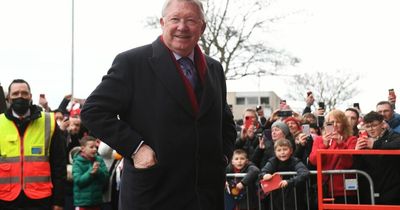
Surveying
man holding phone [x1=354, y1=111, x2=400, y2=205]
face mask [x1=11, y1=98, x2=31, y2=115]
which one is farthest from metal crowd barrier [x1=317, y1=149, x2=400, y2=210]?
face mask [x1=11, y1=98, x2=31, y2=115]

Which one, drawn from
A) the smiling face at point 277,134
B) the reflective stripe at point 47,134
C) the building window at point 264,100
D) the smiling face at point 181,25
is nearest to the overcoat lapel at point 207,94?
the smiling face at point 181,25

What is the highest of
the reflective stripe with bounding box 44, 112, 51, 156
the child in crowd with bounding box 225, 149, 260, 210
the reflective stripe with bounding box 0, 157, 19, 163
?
the reflective stripe with bounding box 44, 112, 51, 156

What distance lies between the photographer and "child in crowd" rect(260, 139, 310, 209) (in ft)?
25.4

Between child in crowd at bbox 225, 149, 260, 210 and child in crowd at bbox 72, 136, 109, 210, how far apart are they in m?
1.76

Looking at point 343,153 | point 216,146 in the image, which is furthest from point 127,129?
point 343,153

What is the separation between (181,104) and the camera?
3.23 m

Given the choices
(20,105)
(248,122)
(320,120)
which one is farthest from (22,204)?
(320,120)

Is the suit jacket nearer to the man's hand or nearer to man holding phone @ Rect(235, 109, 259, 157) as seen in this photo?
the man's hand

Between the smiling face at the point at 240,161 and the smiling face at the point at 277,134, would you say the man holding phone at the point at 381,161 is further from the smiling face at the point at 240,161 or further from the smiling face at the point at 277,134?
the smiling face at the point at 240,161

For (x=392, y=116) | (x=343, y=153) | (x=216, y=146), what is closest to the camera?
(x=216, y=146)

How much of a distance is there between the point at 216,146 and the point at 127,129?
1.73 feet

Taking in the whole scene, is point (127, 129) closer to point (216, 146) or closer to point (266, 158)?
point (216, 146)

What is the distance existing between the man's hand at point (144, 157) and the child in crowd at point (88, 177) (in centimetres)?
513

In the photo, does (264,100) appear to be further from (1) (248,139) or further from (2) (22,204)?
(2) (22,204)
